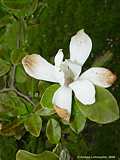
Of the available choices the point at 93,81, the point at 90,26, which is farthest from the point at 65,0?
the point at 93,81

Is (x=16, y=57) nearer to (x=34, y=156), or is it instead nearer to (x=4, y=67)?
(x=4, y=67)

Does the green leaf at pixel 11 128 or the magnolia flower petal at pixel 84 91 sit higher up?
the magnolia flower petal at pixel 84 91

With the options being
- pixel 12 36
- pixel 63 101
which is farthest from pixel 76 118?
pixel 12 36

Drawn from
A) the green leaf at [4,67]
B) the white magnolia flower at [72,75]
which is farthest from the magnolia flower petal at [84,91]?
the green leaf at [4,67]

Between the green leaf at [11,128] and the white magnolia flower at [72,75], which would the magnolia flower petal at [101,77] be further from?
the green leaf at [11,128]

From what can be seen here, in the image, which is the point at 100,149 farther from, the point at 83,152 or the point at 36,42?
the point at 36,42

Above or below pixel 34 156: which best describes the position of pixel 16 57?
above
